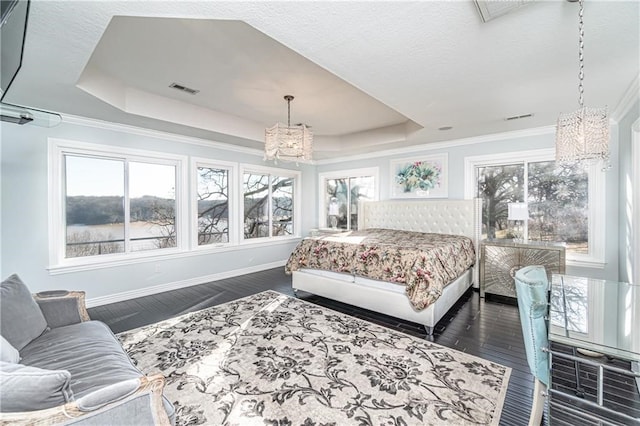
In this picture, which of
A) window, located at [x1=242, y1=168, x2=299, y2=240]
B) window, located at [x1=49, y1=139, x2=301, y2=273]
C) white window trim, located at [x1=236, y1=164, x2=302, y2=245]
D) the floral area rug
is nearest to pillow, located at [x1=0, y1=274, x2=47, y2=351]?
the floral area rug

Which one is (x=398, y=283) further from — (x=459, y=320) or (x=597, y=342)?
(x=597, y=342)

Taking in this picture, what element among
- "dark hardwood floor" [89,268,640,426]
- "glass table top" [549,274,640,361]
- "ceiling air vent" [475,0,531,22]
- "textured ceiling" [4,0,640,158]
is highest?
"textured ceiling" [4,0,640,158]

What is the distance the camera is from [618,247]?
3.49 meters

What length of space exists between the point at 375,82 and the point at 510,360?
2.77m

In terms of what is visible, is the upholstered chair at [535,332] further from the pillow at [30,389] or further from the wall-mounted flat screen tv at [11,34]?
the wall-mounted flat screen tv at [11,34]

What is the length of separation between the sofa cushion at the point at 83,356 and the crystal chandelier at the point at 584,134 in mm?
3053

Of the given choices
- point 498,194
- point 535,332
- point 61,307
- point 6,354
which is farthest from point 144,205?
point 498,194

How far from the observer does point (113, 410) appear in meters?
1.02

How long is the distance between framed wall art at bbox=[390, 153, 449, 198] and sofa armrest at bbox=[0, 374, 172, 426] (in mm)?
4899

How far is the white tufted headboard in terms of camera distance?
178 inches

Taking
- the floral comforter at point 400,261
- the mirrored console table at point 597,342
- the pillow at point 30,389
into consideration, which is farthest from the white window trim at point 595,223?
the pillow at point 30,389

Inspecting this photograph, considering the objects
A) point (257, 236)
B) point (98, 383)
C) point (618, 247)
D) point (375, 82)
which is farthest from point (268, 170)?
point (618, 247)

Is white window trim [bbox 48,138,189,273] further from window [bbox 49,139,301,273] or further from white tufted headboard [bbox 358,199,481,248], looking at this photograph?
white tufted headboard [bbox 358,199,481,248]

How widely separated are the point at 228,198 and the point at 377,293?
133 inches
